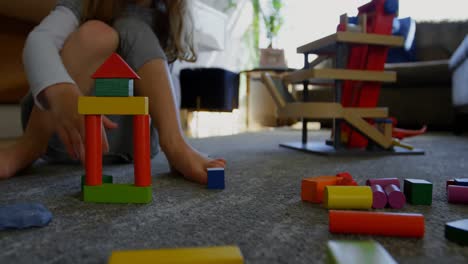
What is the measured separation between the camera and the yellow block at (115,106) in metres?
0.56

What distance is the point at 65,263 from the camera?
37cm

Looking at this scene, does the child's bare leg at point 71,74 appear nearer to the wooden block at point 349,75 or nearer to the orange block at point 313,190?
the orange block at point 313,190

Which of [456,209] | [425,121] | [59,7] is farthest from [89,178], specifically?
[425,121]

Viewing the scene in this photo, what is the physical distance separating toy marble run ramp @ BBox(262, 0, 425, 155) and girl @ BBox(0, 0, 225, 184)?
615 mm

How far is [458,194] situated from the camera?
61cm

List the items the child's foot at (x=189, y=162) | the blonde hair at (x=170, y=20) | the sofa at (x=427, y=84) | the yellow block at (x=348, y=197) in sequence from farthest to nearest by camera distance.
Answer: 1. the sofa at (x=427, y=84)
2. the blonde hair at (x=170, y=20)
3. the child's foot at (x=189, y=162)
4. the yellow block at (x=348, y=197)

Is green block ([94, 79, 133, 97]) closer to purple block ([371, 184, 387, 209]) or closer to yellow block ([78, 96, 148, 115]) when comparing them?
yellow block ([78, 96, 148, 115])

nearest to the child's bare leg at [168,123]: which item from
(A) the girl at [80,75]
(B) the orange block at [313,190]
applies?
(A) the girl at [80,75]

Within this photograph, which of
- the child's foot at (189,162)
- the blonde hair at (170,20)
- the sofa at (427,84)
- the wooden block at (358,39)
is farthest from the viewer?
the sofa at (427,84)

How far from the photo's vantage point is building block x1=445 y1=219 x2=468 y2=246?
1.38ft

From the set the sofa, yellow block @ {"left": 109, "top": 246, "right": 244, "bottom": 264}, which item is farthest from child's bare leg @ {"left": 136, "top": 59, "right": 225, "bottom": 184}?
the sofa

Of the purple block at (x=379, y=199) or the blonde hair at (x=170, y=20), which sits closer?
the purple block at (x=379, y=199)

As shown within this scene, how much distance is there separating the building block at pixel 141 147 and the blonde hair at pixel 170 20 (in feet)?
1.53

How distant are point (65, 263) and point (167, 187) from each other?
1.17 feet
